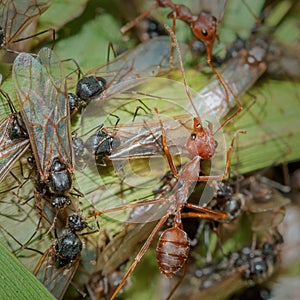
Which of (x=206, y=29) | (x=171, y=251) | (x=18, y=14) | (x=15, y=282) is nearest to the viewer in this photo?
(x=15, y=282)

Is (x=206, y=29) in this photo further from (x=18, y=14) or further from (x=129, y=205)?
(x=129, y=205)

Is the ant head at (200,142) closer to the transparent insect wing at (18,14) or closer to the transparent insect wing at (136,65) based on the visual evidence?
the transparent insect wing at (136,65)

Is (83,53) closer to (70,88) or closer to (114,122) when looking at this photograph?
(70,88)

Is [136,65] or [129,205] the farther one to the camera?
[136,65]

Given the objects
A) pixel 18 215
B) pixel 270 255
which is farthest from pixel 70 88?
pixel 270 255

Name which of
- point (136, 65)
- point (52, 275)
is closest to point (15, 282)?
point (52, 275)
